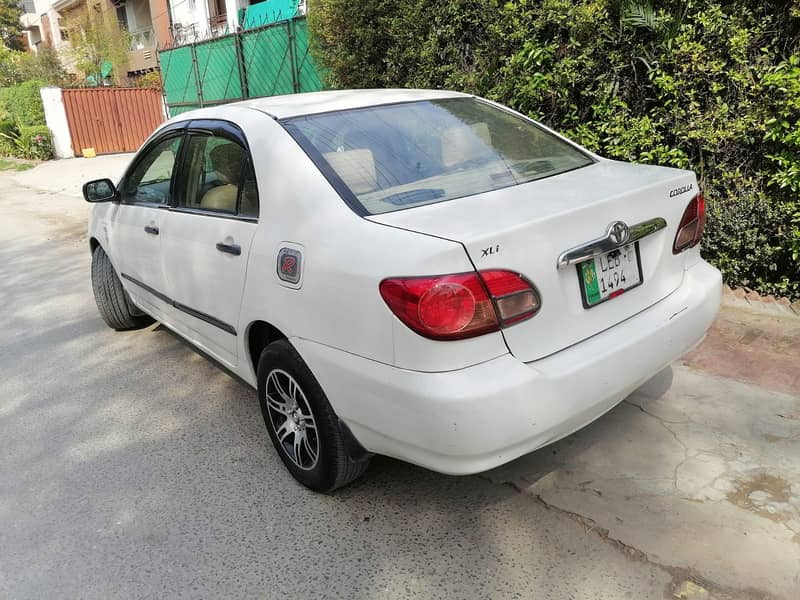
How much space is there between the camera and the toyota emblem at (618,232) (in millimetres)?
2369

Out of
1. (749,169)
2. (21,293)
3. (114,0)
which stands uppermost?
(114,0)

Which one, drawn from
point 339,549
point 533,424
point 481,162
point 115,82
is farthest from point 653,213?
point 115,82

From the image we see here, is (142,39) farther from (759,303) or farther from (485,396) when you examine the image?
(485,396)

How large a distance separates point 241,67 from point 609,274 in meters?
11.4

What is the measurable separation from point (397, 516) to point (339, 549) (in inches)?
11.4

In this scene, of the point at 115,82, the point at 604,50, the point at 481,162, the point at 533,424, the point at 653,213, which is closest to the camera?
the point at 533,424

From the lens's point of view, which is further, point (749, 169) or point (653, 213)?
point (749, 169)

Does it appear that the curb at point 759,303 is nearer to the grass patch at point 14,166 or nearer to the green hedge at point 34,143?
the grass patch at point 14,166

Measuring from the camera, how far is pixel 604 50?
4.97 meters

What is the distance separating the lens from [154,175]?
4.11 m

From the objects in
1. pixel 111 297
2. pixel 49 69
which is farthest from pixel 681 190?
pixel 49 69

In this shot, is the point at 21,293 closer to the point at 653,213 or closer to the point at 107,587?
the point at 107,587

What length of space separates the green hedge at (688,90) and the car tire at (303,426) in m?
3.37

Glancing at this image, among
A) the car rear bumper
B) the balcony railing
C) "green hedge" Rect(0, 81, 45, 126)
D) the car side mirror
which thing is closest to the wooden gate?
"green hedge" Rect(0, 81, 45, 126)
